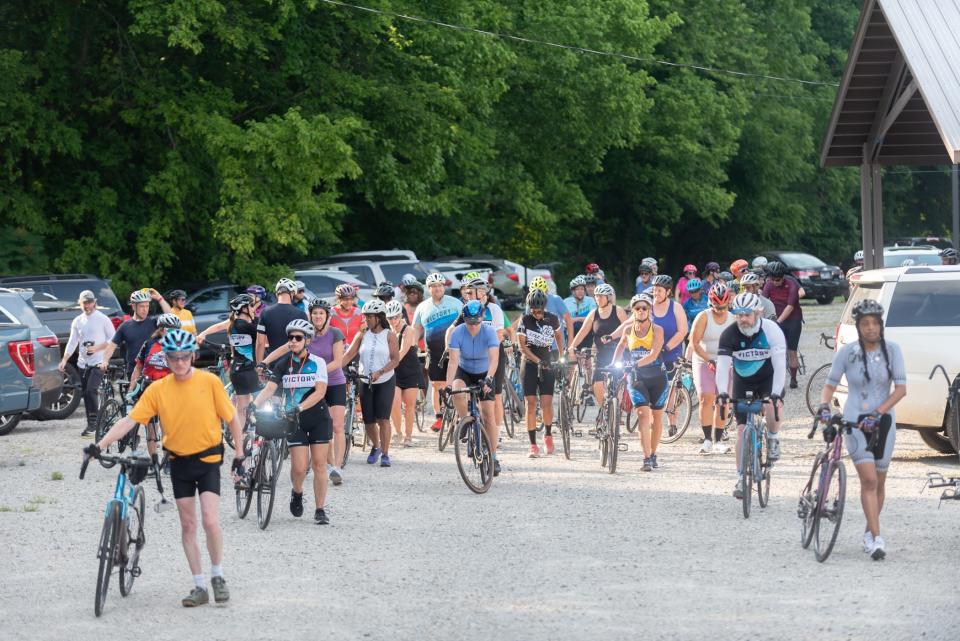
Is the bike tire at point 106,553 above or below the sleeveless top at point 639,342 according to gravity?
below

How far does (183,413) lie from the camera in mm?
8781

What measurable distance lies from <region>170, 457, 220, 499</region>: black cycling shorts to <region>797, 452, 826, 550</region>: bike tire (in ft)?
12.3

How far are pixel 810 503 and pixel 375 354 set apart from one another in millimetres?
5941

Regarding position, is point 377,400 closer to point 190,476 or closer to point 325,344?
point 325,344

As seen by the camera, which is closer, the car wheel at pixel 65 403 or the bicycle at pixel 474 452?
the bicycle at pixel 474 452

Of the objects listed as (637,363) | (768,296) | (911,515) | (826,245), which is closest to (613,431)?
(637,363)

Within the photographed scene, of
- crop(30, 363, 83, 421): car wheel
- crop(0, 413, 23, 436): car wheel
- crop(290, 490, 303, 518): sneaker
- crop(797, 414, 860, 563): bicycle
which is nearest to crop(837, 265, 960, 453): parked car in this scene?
crop(797, 414, 860, 563): bicycle

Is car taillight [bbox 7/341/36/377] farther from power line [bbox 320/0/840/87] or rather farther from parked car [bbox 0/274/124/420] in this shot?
A: power line [bbox 320/0/840/87]

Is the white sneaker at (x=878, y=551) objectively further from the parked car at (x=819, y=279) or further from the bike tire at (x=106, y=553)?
the parked car at (x=819, y=279)

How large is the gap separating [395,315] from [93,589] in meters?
Answer: 7.69

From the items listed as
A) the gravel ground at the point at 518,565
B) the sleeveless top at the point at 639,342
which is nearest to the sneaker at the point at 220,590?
the gravel ground at the point at 518,565

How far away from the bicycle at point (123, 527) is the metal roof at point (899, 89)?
10408 mm

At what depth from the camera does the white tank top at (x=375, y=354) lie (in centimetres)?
1496

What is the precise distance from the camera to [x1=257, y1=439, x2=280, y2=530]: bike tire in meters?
11.4
